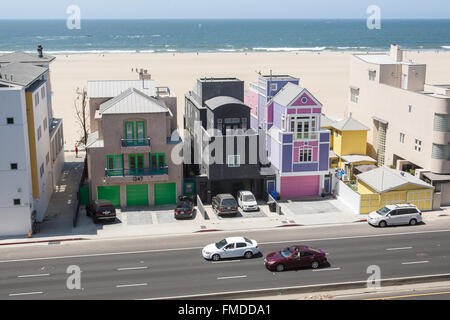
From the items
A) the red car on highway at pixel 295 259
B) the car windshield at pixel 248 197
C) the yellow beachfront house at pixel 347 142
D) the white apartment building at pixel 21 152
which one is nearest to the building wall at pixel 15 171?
the white apartment building at pixel 21 152

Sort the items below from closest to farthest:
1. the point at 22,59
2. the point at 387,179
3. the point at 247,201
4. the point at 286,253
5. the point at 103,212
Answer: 1. the point at 286,253
2. the point at 103,212
3. the point at 247,201
4. the point at 387,179
5. the point at 22,59

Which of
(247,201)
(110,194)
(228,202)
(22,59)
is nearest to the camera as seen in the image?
(228,202)

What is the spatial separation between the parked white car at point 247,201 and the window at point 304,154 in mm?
5997

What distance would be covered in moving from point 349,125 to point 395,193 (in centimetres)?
1220

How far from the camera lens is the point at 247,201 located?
45531 millimetres

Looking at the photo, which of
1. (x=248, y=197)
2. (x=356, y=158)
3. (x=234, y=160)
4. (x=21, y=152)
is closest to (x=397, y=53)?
(x=356, y=158)

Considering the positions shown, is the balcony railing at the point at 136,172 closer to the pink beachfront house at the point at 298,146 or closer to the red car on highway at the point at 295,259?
the pink beachfront house at the point at 298,146

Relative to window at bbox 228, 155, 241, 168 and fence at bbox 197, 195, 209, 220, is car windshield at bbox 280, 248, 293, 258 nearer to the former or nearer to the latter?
fence at bbox 197, 195, 209, 220

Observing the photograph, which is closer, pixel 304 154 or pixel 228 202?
pixel 228 202

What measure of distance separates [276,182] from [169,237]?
13115 millimetres

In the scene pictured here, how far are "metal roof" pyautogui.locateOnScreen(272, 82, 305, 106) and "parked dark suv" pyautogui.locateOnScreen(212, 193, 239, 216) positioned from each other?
10.1 metres

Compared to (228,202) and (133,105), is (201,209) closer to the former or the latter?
(228,202)

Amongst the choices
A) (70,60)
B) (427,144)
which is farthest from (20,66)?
(70,60)

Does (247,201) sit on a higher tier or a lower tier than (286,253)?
lower
